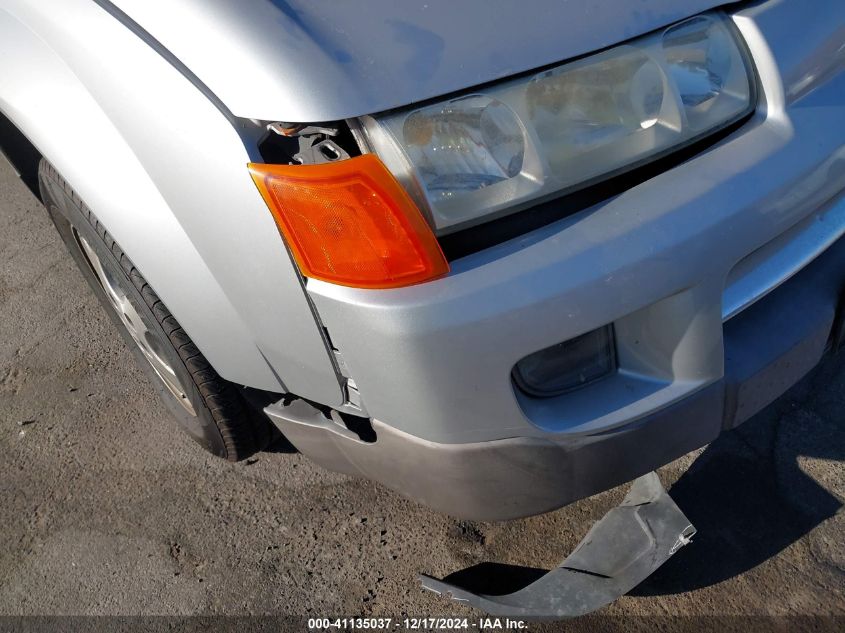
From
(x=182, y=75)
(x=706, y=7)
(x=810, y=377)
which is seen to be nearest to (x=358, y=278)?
(x=182, y=75)

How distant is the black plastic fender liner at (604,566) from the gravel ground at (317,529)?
0.09 m

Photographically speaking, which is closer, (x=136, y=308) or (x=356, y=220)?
(x=356, y=220)

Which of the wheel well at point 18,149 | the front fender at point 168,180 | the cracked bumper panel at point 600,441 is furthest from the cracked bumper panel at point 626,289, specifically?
the wheel well at point 18,149

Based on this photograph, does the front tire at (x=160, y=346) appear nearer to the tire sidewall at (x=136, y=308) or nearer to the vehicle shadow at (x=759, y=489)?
the tire sidewall at (x=136, y=308)

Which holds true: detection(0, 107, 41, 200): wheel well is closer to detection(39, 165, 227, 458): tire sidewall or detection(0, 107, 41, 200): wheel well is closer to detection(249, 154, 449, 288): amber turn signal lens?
detection(39, 165, 227, 458): tire sidewall

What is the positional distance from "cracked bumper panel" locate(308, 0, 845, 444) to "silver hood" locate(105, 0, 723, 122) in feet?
0.94

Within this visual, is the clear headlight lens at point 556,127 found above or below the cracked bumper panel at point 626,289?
above

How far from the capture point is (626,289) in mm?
1378

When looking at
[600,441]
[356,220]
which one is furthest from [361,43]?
[600,441]

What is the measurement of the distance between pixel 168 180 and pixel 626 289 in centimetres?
85

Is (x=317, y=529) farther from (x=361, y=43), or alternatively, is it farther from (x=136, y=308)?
(x=361, y=43)

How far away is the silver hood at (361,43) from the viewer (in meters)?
1.30

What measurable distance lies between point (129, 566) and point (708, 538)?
1.50 m

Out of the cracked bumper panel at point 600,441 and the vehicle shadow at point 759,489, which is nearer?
the cracked bumper panel at point 600,441
